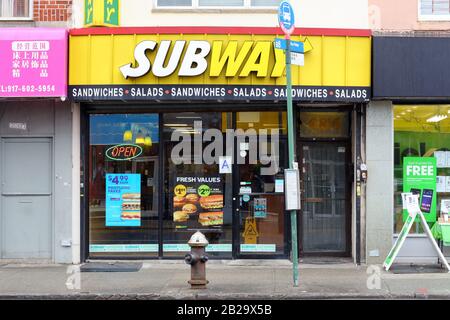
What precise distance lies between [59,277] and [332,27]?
21.9ft

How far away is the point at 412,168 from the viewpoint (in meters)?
11.8

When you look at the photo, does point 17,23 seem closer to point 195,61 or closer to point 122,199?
point 195,61

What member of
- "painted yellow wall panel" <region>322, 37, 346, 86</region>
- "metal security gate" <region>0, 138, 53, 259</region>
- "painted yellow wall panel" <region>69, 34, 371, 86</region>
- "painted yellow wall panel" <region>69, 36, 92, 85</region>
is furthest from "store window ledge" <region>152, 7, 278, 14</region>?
"metal security gate" <region>0, 138, 53, 259</region>

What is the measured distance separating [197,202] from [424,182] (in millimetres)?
4376

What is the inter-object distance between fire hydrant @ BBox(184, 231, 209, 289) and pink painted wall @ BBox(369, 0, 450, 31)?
17.3ft

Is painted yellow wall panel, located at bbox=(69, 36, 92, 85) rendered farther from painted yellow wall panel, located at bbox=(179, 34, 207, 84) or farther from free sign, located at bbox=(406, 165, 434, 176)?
free sign, located at bbox=(406, 165, 434, 176)

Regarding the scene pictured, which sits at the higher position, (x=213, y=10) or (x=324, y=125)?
(x=213, y=10)

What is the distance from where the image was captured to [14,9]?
11.9 m

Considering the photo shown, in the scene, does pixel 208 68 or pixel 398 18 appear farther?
pixel 398 18

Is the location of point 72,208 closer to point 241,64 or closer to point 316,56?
point 241,64

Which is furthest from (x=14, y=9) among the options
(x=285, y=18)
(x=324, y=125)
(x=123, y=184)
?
(x=324, y=125)

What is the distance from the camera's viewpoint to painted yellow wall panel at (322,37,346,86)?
1123cm
